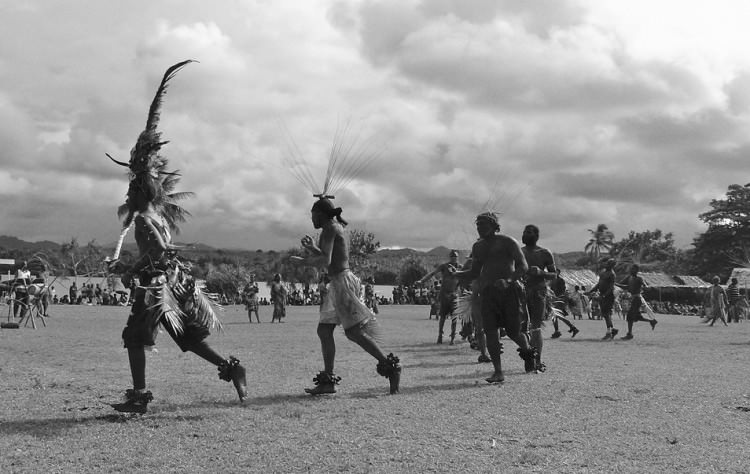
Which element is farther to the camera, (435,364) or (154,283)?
(435,364)

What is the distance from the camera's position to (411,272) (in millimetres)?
75375

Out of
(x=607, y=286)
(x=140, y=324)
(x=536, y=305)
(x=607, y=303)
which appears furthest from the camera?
(x=607, y=303)

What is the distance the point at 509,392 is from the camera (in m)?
7.05

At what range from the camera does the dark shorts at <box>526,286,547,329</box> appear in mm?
9242

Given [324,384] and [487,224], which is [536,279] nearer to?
[487,224]

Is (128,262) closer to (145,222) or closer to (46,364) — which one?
(145,222)

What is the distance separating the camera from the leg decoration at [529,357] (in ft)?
26.7

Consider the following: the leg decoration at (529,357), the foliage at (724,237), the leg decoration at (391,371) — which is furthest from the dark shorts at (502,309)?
the foliage at (724,237)

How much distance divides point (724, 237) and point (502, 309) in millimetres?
67015

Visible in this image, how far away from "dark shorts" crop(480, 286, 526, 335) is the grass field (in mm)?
655

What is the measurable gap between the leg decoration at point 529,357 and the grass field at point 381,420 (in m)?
0.15

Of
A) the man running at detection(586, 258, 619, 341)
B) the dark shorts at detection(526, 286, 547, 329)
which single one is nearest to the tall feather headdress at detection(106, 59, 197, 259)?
the dark shorts at detection(526, 286, 547, 329)

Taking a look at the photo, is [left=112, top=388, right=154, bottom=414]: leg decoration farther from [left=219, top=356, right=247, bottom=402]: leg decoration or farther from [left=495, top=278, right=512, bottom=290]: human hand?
[left=495, top=278, right=512, bottom=290]: human hand

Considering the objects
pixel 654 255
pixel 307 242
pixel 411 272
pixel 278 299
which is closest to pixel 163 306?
pixel 307 242
